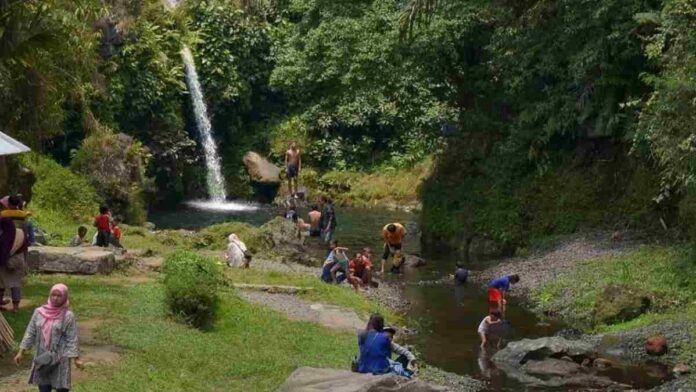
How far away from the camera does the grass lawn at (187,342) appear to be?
13742 mm

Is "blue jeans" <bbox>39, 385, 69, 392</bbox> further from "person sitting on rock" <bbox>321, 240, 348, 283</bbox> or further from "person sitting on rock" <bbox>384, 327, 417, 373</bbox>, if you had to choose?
"person sitting on rock" <bbox>321, 240, 348, 283</bbox>

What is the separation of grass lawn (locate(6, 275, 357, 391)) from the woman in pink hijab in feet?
4.46

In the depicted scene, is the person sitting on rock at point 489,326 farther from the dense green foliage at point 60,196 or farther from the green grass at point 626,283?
the dense green foliage at point 60,196

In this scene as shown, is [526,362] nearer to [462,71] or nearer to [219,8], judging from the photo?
[462,71]

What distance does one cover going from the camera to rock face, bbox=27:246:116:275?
1973cm

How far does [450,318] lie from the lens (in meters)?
21.3

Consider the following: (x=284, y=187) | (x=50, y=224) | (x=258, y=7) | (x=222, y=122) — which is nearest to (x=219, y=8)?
(x=258, y=7)

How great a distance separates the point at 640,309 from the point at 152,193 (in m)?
23.9

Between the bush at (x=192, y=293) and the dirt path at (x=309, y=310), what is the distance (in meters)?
2.03

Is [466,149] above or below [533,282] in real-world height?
above

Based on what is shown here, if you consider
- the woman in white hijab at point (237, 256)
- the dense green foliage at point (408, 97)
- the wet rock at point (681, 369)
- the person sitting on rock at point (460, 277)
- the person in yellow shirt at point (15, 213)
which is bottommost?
the wet rock at point (681, 369)

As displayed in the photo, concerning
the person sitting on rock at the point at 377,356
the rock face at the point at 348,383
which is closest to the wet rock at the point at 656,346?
the person sitting on rock at the point at 377,356

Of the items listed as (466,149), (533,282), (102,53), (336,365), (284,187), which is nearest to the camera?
(336,365)

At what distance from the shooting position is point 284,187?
4450cm
